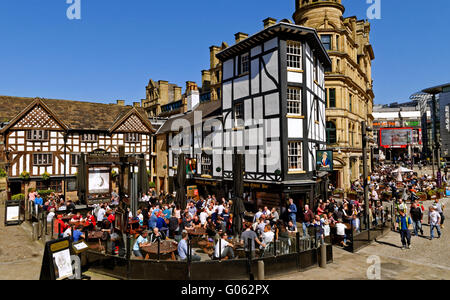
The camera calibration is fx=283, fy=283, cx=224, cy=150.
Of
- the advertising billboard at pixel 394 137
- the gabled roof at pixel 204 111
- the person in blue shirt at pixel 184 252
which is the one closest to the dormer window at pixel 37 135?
the gabled roof at pixel 204 111

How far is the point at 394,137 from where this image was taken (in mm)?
80062

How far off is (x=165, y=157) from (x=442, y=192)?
A: 26362 mm

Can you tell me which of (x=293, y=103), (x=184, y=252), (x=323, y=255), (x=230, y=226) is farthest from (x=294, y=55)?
(x=184, y=252)

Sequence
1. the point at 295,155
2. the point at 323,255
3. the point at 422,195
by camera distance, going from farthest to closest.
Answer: the point at 422,195, the point at 295,155, the point at 323,255

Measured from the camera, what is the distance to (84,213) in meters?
18.0

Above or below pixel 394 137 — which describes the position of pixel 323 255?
below

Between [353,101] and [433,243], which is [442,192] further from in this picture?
[433,243]

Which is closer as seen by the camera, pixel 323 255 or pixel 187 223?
pixel 323 255

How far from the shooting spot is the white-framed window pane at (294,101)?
18209 mm

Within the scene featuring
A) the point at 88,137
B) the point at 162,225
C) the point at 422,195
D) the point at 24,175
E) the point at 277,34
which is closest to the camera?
the point at 162,225

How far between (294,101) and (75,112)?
23.0 m

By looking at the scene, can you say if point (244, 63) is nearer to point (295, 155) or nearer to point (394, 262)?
point (295, 155)

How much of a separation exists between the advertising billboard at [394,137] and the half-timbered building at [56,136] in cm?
7352

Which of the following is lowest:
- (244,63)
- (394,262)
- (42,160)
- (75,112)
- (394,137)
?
(394,262)
